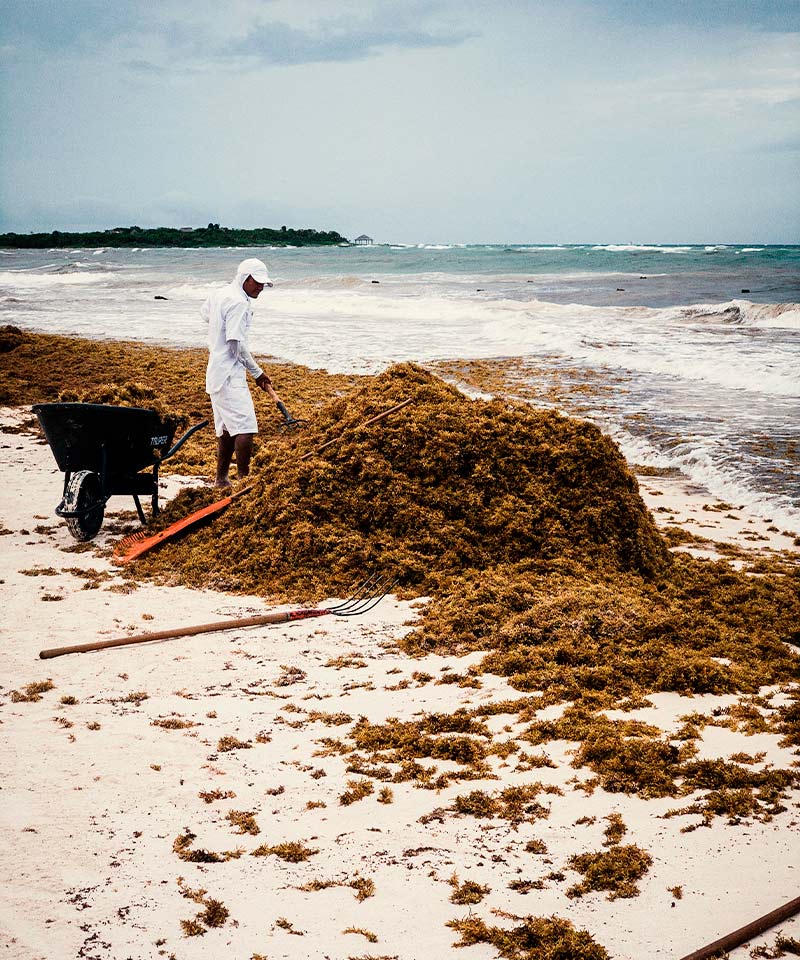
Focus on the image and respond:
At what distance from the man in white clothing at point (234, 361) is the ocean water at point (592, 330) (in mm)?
4054

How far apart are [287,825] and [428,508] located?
9.16ft

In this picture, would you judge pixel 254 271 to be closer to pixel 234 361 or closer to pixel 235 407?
pixel 234 361

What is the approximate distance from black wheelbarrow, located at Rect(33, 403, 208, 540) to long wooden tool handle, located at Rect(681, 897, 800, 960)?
15.6ft

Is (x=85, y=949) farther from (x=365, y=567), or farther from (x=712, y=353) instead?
(x=712, y=353)

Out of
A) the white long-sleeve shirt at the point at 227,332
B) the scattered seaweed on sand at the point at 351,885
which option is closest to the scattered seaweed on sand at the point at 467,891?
the scattered seaweed on sand at the point at 351,885

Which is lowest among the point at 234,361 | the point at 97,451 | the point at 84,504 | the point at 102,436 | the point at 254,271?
the point at 84,504

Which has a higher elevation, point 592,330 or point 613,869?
point 592,330

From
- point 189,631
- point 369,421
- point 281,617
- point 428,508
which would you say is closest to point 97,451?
point 369,421

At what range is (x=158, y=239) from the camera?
Answer: 89062 millimetres

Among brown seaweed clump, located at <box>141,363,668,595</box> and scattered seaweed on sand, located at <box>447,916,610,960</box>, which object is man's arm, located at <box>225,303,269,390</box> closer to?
brown seaweed clump, located at <box>141,363,668,595</box>

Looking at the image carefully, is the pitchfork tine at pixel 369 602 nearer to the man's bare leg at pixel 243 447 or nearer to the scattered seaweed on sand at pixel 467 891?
the man's bare leg at pixel 243 447

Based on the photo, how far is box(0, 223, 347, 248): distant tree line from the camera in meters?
88.1

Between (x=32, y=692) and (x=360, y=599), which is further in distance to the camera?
(x=360, y=599)

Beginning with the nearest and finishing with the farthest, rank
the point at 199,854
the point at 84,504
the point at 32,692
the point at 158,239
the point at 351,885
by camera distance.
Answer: the point at 351,885
the point at 199,854
the point at 32,692
the point at 84,504
the point at 158,239
